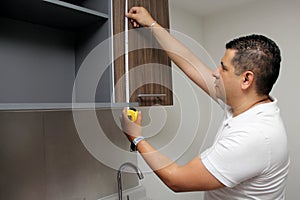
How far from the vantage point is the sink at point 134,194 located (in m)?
1.56

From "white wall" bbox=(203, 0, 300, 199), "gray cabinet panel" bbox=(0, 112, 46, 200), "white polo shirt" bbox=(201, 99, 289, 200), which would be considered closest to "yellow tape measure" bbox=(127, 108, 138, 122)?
"white polo shirt" bbox=(201, 99, 289, 200)

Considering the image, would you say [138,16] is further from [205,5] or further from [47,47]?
[205,5]

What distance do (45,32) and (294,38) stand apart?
5.56ft

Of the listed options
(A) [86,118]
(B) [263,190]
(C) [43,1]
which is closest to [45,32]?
(C) [43,1]

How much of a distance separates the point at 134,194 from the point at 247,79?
3.29 ft

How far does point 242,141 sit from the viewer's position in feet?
3.08

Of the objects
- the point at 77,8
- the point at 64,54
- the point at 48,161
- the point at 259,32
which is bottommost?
the point at 48,161

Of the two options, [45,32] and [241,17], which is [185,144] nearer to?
[241,17]

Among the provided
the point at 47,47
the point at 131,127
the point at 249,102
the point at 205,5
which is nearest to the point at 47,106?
the point at 131,127

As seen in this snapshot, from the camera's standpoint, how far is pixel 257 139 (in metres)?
0.94

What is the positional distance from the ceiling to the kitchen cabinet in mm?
794

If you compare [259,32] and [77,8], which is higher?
[259,32]

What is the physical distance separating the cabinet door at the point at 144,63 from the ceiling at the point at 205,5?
30.9 inches

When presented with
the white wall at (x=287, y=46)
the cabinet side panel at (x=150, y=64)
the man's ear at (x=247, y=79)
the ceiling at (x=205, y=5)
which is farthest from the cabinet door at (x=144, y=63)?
the white wall at (x=287, y=46)
